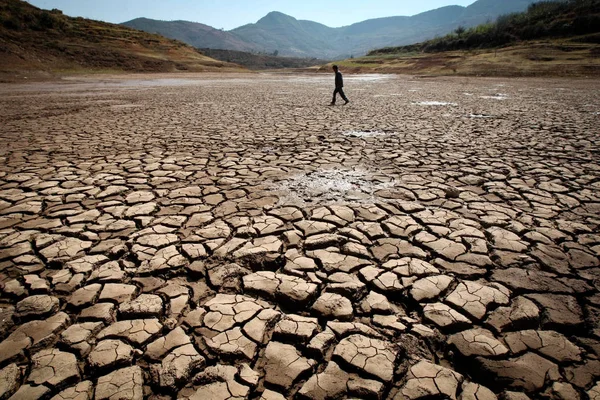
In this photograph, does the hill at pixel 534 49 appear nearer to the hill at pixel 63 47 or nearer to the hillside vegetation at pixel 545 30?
the hillside vegetation at pixel 545 30

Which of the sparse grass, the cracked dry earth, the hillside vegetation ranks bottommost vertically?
the cracked dry earth

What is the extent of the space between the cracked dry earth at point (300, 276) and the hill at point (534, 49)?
1071 inches

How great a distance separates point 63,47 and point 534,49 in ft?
167

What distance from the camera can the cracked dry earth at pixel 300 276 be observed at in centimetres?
153

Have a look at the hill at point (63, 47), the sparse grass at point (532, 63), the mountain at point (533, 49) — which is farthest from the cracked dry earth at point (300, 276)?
the hill at point (63, 47)

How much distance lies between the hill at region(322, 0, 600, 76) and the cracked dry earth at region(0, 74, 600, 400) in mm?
27215

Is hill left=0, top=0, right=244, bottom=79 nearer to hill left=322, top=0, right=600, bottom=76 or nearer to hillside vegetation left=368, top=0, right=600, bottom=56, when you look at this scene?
hill left=322, top=0, right=600, bottom=76

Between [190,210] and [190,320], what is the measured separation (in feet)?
5.18

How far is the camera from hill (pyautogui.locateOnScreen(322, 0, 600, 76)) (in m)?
25.9

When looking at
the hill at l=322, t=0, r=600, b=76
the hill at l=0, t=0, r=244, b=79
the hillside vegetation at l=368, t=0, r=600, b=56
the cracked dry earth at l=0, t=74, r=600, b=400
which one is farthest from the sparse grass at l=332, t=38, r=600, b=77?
the hill at l=0, t=0, r=244, b=79

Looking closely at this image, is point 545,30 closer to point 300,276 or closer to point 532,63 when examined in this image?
point 532,63

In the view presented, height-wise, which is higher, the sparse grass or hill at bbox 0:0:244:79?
hill at bbox 0:0:244:79

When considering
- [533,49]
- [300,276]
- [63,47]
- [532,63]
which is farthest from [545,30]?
[63,47]

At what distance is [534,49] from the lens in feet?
110
